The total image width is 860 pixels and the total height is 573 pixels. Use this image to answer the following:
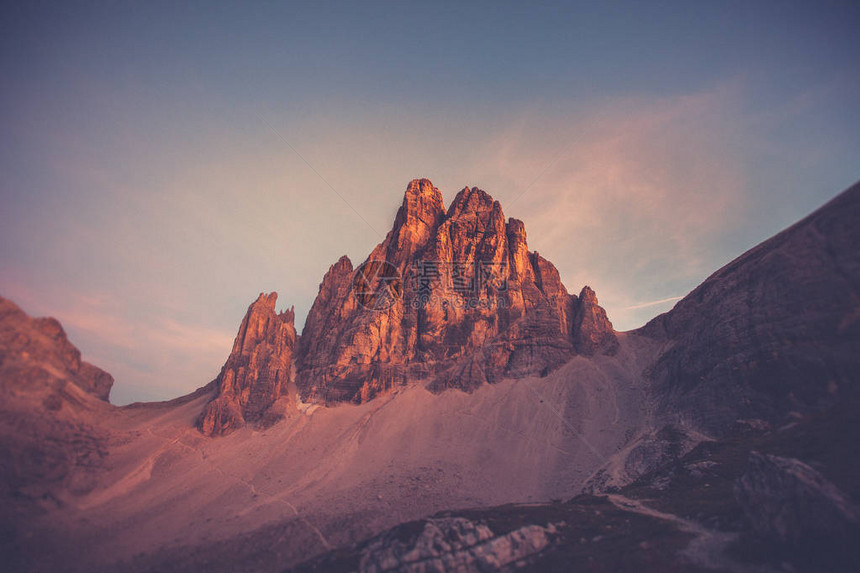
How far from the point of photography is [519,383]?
9531 cm

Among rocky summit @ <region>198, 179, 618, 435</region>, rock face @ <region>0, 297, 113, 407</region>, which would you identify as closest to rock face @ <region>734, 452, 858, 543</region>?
rocky summit @ <region>198, 179, 618, 435</region>

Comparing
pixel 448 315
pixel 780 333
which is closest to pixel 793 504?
pixel 780 333

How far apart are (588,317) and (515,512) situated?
6957cm

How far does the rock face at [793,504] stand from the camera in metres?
31.1

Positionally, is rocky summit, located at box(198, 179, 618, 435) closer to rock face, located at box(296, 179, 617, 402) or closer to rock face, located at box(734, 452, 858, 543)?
rock face, located at box(296, 179, 617, 402)

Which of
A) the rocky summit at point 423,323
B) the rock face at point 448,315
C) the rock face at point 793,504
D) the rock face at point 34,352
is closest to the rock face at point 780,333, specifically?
the rock face at point 793,504

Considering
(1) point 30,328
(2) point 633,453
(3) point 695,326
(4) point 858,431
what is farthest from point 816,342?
(1) point 30,328

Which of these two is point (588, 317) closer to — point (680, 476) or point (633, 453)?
point (633, 453)

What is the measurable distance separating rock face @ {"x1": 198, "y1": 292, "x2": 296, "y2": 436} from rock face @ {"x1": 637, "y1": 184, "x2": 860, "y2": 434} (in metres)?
91.7

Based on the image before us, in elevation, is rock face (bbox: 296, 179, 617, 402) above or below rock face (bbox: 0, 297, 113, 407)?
above

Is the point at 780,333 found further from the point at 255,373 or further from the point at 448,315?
the point at 255,373

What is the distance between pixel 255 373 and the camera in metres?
98.4

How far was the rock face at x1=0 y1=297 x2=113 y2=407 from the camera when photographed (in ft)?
161

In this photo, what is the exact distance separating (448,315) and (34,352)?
82978mm
